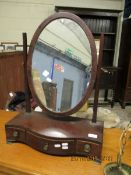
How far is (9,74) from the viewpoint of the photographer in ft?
6.22

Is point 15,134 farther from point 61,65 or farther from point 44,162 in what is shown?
point 61,65

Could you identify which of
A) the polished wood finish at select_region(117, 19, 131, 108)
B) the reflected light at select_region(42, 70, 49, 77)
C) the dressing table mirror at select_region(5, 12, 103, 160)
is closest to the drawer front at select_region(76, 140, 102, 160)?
the dressing table mirror at select_region(5, 12, 103, 160)

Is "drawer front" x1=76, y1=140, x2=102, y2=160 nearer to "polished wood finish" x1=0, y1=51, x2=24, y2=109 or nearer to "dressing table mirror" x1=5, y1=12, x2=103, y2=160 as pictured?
"dressing table mirror" x1=5, y1=12, x2=103, y2=160

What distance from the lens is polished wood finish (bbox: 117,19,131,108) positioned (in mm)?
3189

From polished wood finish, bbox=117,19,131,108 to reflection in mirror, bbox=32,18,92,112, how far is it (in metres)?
2.64

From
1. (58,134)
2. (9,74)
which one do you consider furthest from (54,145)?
(9,74)

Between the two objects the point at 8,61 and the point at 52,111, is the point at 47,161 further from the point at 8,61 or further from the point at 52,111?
the point at 8,61

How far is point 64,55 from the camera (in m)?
0.73

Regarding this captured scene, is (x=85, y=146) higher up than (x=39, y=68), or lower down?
lower down

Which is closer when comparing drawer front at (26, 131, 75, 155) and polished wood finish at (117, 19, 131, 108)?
drawer front at (26, 131, 75, 155)

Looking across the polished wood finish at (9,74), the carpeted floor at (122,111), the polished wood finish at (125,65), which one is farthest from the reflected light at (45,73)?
the polished wood finish at (125,65)

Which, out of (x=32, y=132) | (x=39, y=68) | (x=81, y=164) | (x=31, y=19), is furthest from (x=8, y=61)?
(x=31, y=19)

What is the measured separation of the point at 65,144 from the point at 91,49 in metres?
0.33

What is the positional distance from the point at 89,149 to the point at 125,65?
9.49ft
